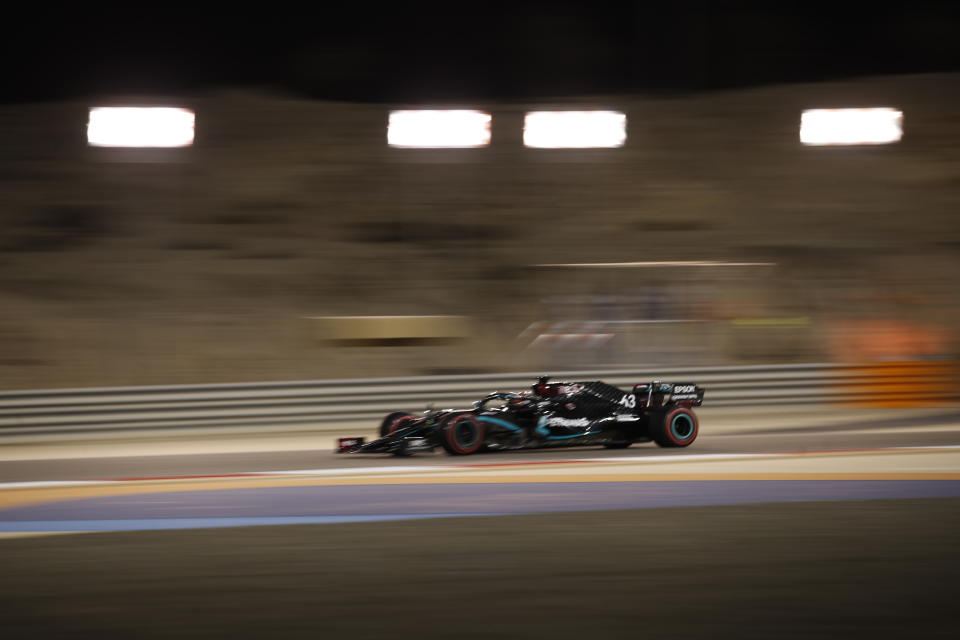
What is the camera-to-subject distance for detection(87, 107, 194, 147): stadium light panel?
93.0ft

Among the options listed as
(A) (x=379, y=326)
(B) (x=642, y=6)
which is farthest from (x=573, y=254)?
(B) (x=642, y=6)

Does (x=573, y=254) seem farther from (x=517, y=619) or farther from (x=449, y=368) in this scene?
(x=517, y=619)

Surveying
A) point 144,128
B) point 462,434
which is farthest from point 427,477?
point 144,128

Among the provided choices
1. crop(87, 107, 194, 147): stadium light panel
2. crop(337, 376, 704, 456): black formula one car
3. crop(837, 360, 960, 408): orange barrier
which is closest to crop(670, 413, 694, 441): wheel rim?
crop(337, 376, 704, 456): black formula one car

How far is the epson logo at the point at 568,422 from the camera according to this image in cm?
1314

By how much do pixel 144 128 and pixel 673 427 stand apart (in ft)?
63.4

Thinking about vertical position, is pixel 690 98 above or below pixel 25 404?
above

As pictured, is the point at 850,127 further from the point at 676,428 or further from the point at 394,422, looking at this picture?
the point at 394,422

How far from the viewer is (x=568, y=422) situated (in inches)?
520

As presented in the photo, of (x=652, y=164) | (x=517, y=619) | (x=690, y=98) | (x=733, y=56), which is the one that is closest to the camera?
(x=517, y=619)

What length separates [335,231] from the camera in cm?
2608

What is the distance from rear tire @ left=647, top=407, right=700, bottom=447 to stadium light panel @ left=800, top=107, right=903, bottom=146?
61.5 ft

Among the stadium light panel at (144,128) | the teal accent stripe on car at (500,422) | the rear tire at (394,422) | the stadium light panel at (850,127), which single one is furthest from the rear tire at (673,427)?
the stadium light panel at (850,127)

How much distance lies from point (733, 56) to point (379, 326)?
18.7m
